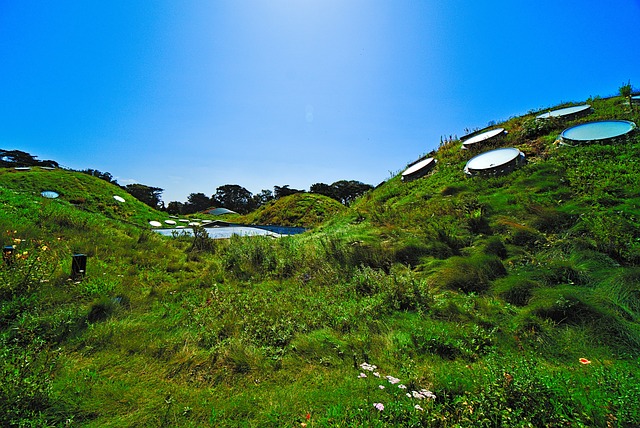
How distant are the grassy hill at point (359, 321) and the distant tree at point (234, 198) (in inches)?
1873

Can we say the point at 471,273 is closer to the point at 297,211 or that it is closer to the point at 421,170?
the point at 421,170

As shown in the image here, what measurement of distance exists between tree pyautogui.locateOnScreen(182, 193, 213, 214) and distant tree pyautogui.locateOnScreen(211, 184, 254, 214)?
6.31 ft

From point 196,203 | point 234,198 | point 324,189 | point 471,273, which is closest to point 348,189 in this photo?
point 324,189

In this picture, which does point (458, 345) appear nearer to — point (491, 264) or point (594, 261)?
point (491, 264)

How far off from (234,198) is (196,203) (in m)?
8.80

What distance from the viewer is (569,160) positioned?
8.20 meters

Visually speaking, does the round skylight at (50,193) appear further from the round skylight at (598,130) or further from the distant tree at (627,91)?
the distant tree at (627,91)

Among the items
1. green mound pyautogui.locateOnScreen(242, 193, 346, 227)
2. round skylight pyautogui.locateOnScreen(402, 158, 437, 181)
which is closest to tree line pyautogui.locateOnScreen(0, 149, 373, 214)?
green mound pyautogui.locateOnScreen(242, 193, 346, 227)

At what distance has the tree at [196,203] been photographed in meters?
55.3

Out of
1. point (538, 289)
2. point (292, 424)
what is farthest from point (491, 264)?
point (292, 424)

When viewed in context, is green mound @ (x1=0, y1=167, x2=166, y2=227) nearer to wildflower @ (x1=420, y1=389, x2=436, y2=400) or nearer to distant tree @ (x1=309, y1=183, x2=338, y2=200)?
wildflower @ (x1=420, y1=389, x2=436, y2=400)

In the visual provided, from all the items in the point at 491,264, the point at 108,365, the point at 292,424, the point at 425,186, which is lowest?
the point at 292,424

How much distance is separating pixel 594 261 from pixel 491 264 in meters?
1.58

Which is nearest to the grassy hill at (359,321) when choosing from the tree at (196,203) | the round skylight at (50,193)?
the round skylight at (50,193)
